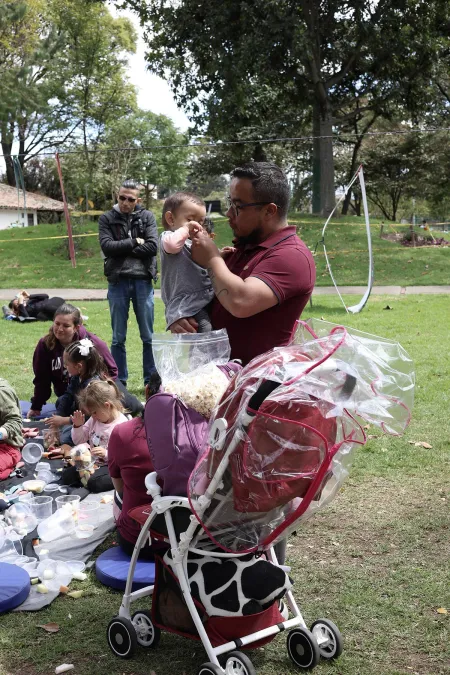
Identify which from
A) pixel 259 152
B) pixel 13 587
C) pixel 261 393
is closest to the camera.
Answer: pixel 261 393

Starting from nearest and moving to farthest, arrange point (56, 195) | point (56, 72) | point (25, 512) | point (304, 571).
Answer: point (304, 571) < point (25, 512) < point (56, 72) < point (56, 195)

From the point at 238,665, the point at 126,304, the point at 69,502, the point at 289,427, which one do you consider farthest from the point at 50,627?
the point at 126,304

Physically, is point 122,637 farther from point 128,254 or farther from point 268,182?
point 128,254

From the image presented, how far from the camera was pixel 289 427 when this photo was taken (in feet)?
7.70

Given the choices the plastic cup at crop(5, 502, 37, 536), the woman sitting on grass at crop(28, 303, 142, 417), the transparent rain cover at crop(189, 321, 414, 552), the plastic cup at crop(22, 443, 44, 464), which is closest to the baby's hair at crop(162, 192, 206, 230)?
the transparent rain cover at crop(189, 321, 414, 552)

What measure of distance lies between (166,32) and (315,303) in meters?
14.8

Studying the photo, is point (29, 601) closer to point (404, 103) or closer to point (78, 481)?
point (78, 481)

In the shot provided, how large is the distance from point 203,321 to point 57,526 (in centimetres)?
195

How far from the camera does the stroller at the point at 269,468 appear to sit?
2352mm

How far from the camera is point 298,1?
78.5ft

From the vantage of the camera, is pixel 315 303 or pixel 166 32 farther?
pixel 166 32

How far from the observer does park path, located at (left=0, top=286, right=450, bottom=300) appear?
17.3 metres

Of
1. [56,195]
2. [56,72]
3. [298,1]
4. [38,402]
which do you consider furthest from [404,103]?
[56,195]

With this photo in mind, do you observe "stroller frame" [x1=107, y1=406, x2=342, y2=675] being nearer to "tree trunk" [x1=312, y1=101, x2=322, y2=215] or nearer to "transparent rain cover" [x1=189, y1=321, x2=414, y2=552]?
"transparent rain cover" [x1=189, y1=321, x2=414, y2=552]
